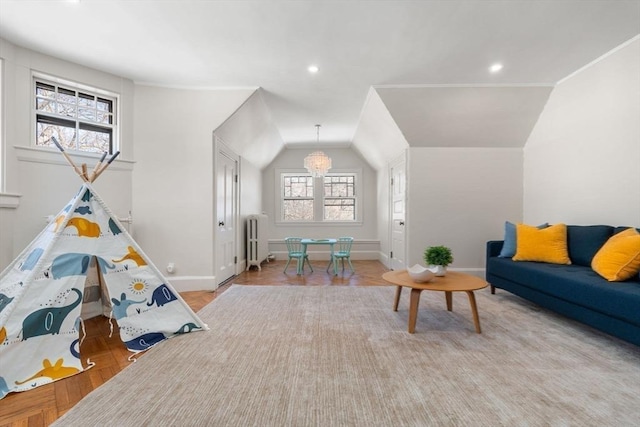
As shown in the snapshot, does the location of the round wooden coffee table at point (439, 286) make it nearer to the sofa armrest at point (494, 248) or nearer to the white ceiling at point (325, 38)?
the sofa armrest at point (494, 248)

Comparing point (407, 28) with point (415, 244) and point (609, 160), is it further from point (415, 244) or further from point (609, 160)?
point (415, 244)

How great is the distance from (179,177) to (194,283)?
1.38 meters

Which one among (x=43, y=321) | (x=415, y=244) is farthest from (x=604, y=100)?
(x=43, y=321)

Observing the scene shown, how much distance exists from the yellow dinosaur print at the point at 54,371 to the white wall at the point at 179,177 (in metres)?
2.00

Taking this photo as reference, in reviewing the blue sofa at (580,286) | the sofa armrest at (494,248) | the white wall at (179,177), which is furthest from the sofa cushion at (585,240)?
the white wall at (179,177)

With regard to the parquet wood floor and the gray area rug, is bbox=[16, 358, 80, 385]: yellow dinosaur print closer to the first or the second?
the parquet wood floor

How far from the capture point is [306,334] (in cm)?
249

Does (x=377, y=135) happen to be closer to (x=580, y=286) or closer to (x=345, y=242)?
(x=345, y=242)

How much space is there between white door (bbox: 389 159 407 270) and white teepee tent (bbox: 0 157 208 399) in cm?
352

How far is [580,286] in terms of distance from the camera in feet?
8.07

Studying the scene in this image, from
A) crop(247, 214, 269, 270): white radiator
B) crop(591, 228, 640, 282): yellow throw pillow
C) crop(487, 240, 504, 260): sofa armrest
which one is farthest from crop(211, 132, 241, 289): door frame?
crop(591, 228, 640, 282): yellow throw pillow

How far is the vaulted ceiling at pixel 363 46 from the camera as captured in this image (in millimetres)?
2430

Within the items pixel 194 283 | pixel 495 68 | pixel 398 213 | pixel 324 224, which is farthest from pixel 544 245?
pixel 324 224

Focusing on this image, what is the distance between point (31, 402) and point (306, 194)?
238 inches
